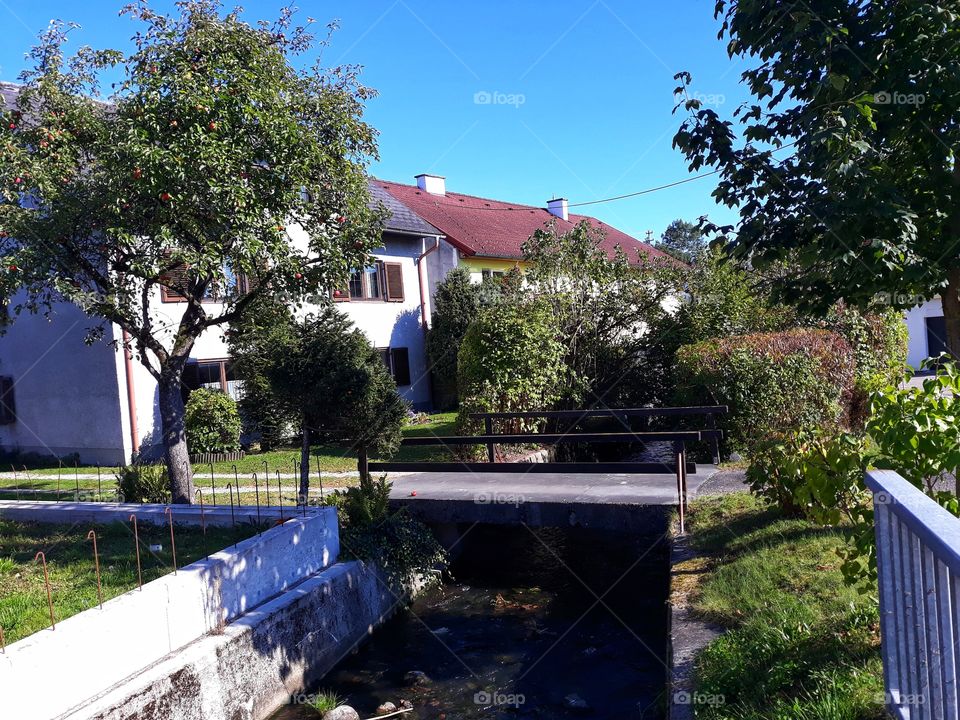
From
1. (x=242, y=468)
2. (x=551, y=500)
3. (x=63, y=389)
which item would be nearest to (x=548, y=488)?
(x=551, y=500)

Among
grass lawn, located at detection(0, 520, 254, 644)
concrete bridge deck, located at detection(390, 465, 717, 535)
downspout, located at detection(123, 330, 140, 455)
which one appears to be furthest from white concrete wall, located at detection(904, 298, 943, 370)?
grass lawn, located at detection(0, 520, 254, 644)

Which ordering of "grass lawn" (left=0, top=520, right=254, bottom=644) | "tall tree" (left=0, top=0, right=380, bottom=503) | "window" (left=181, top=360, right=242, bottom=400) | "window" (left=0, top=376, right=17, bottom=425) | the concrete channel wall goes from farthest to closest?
"window" (left=0, top=376, right=17, bottom=425)
"window" (left=181, top=360, right=242, bottom=400)
"tall tree" (left=0, top=0, right=380, bottom=503)
"grass lawn" (left=0, top=520, right=254, bottom=644)
the concrete channel wall

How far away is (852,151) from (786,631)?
293cm

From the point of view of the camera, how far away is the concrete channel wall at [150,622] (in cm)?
472

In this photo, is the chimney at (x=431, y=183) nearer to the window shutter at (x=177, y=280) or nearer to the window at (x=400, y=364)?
the window at (x=400, y=364)

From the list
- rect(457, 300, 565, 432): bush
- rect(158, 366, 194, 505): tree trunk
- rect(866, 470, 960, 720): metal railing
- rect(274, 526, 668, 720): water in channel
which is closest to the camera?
rect(866, 470, 960, 720): metal railing

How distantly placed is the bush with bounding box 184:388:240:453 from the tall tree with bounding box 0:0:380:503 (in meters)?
5.63

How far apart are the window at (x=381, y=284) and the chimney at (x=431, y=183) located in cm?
883

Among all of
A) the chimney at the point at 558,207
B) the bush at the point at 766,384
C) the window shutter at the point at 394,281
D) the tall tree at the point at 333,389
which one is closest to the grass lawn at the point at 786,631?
the tall tree at the point at 333,389

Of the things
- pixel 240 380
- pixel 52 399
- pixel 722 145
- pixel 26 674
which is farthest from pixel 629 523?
pixel 52 399

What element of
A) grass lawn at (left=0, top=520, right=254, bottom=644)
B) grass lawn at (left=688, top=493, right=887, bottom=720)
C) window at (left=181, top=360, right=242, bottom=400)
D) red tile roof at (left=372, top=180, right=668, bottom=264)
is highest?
red tile roof at (left=372, top=180, right=668, bottom=264)

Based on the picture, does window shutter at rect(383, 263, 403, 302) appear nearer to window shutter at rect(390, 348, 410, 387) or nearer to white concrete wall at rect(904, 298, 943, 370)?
window shutter at rect(390, 348, 410, 387)

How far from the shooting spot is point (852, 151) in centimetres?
474

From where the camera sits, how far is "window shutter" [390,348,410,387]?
69.0 feet
